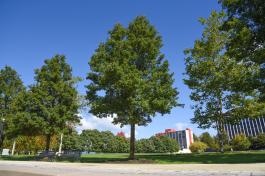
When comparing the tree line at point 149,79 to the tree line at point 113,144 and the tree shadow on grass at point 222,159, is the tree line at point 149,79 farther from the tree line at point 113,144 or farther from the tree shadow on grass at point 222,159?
the tree line at point 113,144

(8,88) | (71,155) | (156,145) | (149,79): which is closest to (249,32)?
(149,79)

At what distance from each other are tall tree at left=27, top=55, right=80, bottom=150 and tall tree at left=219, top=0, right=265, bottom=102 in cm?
1907

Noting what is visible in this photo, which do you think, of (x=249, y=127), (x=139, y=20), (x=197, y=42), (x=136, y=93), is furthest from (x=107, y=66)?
(x=249, y=127)

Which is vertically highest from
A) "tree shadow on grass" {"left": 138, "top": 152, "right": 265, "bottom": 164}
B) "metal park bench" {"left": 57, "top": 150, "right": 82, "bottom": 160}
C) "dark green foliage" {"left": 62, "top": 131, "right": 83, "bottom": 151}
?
"dark green foliage" {"left": 62, "top": 131, "right": 83, "bottom": 151}

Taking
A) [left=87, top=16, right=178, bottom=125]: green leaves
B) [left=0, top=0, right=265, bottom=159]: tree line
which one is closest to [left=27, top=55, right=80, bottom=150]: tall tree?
[left=0, top=0, right=265, bottom=159]: tree line

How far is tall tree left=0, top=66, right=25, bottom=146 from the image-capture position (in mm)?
39281

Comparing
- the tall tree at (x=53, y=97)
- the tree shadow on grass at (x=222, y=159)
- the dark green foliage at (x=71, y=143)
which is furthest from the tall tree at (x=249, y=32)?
the dark green foliage at (x=71, y=143)

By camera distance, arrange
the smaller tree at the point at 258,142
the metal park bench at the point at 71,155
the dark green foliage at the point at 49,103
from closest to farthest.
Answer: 1. the metal park bench at the point at 71,155
2. the dark green foliage at the point at 49,103
3. the smaller tree at the point at 258,142

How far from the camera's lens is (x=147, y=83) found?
67.0 ft

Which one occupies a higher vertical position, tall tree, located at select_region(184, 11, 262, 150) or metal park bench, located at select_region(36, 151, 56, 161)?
tall tree, located at select_region(184, 11, 262, 150)

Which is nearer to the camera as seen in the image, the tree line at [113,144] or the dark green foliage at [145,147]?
the tree line at [113,144]

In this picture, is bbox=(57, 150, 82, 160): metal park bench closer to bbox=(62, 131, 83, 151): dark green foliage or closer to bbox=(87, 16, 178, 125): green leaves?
bbox=(87, 16, 178, 125): green leaves

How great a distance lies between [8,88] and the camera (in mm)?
40188

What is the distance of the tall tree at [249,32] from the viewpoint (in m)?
16.5
